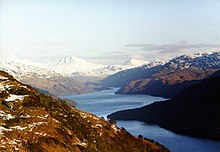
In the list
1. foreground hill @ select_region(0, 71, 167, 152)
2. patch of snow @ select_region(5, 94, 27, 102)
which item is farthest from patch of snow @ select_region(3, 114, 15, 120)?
patch of snow @ select_region(5, 94, 27, 102)

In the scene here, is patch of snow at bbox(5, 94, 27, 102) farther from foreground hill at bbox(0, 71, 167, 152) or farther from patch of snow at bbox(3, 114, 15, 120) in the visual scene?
patch of snow at bbox(3, 114, 15, 120)

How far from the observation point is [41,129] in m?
99.0

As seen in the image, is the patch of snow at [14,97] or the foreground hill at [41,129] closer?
the foreground hill at [41,129]

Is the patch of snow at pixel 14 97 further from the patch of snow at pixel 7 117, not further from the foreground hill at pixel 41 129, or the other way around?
the patch of snow at pixel 7 117

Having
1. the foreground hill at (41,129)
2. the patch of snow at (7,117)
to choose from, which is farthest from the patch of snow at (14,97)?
the patch of snow at (7,117)

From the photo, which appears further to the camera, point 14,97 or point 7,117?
point 14,97

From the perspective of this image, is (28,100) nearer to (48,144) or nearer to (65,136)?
(65,136)

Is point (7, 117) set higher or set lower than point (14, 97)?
lower

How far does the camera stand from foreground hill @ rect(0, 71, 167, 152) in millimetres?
89312

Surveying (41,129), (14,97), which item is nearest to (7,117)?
(41,129)

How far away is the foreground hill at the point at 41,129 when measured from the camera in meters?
89.3

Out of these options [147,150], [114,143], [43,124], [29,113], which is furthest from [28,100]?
[147,150]

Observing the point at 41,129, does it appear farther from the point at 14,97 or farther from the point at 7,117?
the point at 14,97

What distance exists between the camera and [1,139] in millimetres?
85938
